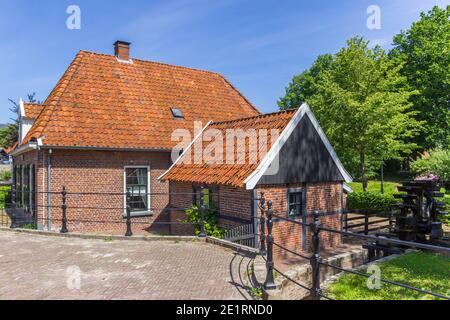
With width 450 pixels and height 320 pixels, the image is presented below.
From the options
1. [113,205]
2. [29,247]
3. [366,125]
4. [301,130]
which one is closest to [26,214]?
[113,205]

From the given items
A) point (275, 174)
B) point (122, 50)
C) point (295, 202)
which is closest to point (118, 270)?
point (275, 174)

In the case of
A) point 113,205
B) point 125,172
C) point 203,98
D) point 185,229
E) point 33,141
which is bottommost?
point 185,229

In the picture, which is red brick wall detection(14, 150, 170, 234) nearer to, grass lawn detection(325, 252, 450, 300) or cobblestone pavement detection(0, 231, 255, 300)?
cobblestone pavement detection(0, 231, 255, 300)

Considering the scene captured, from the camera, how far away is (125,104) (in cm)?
1577

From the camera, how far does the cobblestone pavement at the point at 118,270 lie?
564 centimetres

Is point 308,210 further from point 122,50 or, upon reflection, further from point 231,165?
point 122,50

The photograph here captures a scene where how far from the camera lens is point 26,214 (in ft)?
48.6

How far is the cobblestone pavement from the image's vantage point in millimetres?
5641

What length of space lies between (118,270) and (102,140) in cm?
795
